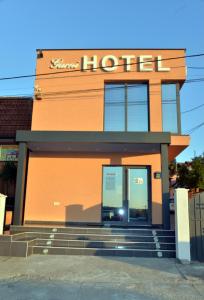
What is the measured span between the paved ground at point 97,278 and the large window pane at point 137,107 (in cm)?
570

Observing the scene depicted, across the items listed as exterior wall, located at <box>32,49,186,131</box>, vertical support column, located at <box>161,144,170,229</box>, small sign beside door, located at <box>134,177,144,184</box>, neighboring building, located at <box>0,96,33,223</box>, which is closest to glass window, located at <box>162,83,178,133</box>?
exterior wall, located at <box>32,49,186,131</box>

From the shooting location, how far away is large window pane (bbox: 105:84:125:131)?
12.6 metres

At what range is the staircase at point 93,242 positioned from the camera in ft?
29.0

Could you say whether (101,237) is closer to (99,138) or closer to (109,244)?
(109,244)

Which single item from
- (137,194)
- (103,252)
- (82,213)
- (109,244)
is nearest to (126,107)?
(137,194)

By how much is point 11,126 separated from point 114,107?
5035 mm

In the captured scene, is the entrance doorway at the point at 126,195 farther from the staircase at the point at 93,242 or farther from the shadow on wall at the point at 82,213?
the staircase at the point at 93,242

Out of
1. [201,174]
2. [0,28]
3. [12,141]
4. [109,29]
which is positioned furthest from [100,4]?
[201,174]

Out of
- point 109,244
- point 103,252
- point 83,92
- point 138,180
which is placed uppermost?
point 83,92

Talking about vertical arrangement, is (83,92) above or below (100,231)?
above

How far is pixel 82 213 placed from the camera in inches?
474

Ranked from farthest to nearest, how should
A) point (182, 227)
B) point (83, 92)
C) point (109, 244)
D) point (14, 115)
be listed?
point (14, 115)
point (83, 92)
point (109, 244)
point (182, 227)

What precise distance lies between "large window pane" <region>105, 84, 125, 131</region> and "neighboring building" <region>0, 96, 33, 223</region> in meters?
3.92

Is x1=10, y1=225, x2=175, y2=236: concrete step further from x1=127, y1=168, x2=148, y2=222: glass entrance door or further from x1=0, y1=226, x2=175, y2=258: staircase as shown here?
x1=127, y1=168, x2=148, y2=222: glass entrance door
